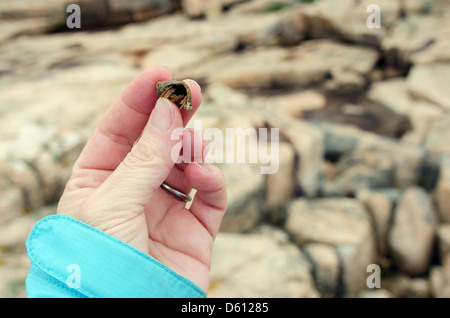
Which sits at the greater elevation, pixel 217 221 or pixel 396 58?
pixel 396 58

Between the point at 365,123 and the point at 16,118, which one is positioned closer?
the point at 16,118

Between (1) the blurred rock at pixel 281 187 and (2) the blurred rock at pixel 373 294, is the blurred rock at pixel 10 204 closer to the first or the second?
(1) the blurred rock at pixel 281 187

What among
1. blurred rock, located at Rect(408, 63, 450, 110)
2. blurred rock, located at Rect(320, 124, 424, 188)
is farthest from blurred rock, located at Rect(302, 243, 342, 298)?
blurred rock, located at Rect(408, 63, 450, 110)

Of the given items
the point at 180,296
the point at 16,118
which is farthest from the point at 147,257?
the point at 16,118

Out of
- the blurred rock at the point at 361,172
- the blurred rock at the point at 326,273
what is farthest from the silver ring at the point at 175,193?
the blurred rock at the point at 361,172

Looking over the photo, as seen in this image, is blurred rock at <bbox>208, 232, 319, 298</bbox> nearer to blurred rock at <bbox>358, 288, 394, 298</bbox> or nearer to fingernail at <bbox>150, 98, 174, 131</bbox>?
blurred rock at <bbox>358, 288, 394, 298</bbox>

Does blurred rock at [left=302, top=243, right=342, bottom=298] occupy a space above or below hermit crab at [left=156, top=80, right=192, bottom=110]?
below

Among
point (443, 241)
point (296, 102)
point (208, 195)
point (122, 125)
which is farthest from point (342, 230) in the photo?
point (296, 102)

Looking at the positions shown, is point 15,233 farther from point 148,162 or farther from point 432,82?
point 432,82

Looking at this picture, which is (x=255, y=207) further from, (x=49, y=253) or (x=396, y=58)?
(x=396, y=58)
